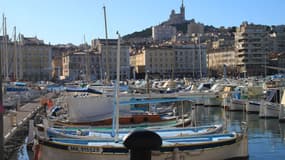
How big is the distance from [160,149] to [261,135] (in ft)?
48.8

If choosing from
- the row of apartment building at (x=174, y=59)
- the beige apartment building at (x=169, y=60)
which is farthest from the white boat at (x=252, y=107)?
the beige apartment building at (x=169, y=60)

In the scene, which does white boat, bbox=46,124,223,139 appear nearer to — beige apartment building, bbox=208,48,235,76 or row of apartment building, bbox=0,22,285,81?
row of apartment building, bbox=0,22,285,81

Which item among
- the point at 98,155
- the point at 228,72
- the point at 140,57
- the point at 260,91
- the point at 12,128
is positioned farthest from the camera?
the point at 140,57

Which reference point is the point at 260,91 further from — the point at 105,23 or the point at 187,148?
the point at 187,148

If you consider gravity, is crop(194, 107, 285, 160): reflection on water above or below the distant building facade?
below

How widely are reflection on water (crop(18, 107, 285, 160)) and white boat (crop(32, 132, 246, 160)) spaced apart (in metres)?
2.35

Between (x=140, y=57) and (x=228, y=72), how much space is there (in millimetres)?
37046

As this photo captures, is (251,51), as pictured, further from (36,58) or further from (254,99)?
(254,99)

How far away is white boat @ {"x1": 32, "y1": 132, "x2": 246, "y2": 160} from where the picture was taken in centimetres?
1655

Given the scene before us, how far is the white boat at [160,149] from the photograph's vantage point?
54.3 ft

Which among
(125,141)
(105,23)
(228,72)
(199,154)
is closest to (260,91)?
(105,23)

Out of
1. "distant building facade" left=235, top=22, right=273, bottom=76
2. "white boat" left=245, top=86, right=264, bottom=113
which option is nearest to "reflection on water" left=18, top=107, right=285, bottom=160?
"white boat" left=245, top=86, right=264, bottom=113

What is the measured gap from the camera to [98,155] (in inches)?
656

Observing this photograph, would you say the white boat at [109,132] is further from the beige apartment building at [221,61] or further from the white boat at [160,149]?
the beige apartment building at [221,61]
